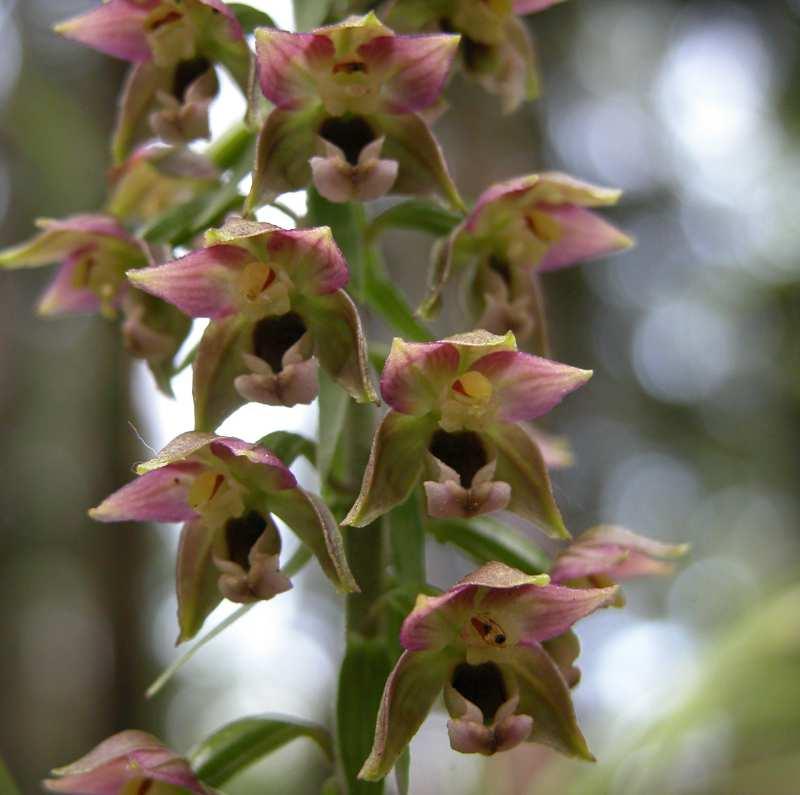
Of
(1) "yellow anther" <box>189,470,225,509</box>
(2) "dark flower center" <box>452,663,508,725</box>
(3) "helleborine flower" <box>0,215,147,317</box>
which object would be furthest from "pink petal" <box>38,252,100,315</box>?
(2) "dark flower center" <box>452,663,508,725</box>

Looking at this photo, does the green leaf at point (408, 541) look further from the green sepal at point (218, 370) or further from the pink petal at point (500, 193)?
the pink petal at point (500, 193)

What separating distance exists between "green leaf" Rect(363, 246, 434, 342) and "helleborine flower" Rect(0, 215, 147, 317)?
0.42 m

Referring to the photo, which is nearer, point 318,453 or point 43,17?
point 318,453

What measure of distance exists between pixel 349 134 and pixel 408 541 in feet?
2.28

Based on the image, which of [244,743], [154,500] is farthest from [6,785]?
[154,500]

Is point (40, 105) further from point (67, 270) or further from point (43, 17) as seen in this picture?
point (67, 270)

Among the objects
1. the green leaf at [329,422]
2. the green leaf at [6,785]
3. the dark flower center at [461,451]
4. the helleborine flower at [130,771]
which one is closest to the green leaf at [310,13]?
the green leaf at [329,422]

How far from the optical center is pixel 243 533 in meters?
1.71

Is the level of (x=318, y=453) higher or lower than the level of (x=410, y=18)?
lower

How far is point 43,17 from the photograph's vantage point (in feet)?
29.1

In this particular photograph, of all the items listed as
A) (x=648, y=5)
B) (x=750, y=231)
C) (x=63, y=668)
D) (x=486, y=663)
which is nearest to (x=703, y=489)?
(x=750, y=231)

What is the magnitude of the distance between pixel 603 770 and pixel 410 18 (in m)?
1.57

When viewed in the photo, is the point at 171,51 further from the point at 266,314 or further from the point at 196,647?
the point at 196,647

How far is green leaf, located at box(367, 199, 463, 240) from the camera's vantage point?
6.63ft
